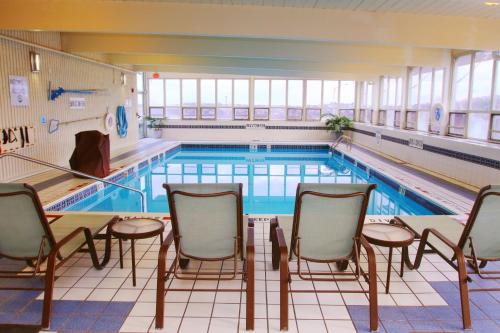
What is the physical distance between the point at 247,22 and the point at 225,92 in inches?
374

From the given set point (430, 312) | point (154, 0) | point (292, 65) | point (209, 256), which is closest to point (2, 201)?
point (209, 256)

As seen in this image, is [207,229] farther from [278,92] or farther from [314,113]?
[314,113]

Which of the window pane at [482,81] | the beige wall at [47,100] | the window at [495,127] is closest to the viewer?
the beige wall at [47,100]

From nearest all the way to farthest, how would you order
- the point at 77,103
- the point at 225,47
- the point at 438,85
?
the point at 225,47 < the point at 77,103 < the point at 438,85

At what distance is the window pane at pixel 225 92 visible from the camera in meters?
14.3

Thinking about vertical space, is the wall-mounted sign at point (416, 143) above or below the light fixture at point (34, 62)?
below

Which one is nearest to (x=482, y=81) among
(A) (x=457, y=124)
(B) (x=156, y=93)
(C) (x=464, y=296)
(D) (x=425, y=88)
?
(A) (x=457, y=124)

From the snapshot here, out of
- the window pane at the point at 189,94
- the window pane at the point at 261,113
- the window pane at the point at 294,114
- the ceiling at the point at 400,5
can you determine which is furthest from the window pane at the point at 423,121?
the window pane at the point at 189,94

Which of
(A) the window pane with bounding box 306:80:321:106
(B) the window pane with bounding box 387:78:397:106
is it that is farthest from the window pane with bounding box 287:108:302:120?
(B) the window pane with bounding box 387:78:397:106

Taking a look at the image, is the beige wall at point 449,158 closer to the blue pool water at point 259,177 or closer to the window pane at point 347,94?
the blue pool water at point 259,177

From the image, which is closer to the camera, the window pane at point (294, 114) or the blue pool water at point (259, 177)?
the blue pool water at point (259, 177)

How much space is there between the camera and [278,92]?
1436 centimetres

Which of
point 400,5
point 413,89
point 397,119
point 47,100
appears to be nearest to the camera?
point 400,5

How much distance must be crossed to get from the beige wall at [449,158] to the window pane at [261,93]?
504 cm
